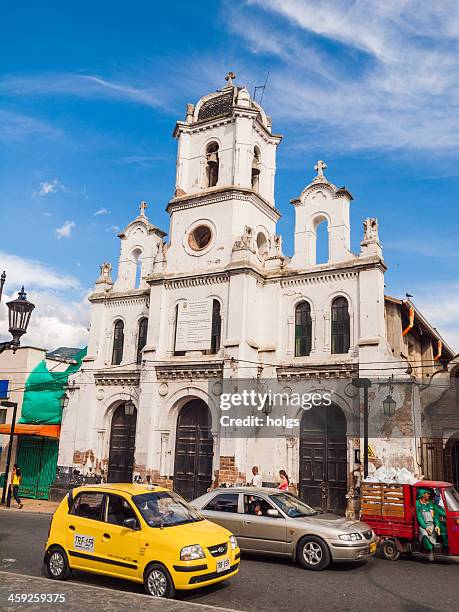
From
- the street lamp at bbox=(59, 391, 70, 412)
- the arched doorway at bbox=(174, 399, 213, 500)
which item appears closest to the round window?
the arched doorway at bbox=(174, 399, 213, 500)

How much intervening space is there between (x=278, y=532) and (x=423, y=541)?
337cm

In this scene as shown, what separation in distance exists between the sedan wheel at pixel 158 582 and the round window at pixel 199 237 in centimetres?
1807

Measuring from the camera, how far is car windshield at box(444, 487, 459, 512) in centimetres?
1223

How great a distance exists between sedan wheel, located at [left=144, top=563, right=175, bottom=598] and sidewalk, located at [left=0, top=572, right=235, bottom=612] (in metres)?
0.28

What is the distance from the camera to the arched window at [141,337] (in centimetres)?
2556

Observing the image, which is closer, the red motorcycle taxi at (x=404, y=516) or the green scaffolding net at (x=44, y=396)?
the red motorcycle taxi at (x=404, y=516)

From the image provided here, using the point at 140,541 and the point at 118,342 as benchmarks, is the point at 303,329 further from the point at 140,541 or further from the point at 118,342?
the point at 140,541

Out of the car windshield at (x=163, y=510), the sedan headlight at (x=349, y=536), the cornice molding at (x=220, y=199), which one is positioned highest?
the cornice molding at (x=220, y=199)

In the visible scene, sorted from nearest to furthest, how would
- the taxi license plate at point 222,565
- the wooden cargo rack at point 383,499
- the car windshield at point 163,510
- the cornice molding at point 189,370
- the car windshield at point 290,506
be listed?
the taxi license plate at point 222,565 < the car windshield at point 163,510 < the car windshield at point 290,506 < the wooden cargo rack at point 383,499 < the cornice molding at point 189,370

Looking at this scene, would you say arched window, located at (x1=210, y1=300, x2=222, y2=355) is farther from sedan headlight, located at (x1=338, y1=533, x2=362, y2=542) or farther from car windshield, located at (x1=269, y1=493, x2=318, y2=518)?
sedan headlight, located at (x1=338, y1=533, x2=362, y2=542)

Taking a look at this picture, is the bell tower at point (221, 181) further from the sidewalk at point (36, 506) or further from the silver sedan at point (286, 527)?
the silver sedan at point (286, 527)

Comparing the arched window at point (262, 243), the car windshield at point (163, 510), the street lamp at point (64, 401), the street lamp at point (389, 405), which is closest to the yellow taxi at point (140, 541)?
the car windshield at point (163, 510)

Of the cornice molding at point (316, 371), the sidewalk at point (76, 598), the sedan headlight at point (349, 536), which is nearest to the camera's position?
the sidewalk at point (76, 598)

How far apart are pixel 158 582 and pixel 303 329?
14.7 m
